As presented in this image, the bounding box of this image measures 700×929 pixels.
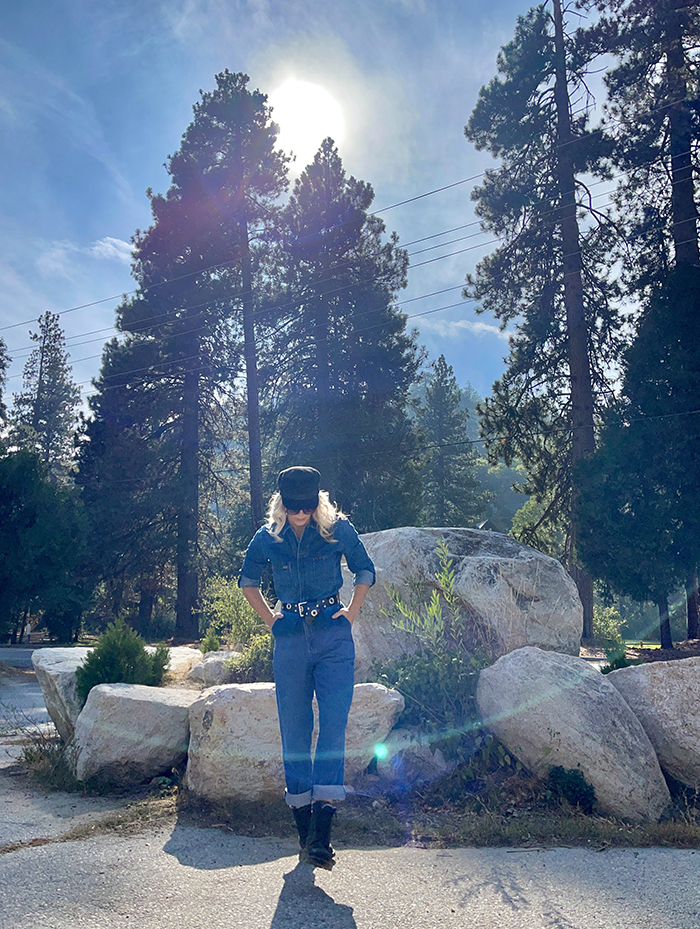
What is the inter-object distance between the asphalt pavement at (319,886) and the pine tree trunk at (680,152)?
51.6ft

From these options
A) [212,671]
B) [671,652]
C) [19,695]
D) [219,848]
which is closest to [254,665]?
[212,671]

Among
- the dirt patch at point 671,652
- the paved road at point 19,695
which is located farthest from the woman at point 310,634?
the dirt patch at point 671,652

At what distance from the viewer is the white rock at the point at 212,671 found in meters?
6.86

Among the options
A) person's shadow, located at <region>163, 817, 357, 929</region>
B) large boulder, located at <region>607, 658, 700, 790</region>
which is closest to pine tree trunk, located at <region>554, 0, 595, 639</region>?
large boulder, located at <region>607, 658, 700, 790</region>

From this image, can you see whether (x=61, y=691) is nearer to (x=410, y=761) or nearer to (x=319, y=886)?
(x=410, y=761)

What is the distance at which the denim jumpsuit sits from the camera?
10.6 feet

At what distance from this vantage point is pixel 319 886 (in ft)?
9.82

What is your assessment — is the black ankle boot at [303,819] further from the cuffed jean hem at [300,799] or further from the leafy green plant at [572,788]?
the leafy green plant at [572,788]

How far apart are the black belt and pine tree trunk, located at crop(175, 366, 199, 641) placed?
788 inches

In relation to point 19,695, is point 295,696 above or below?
above

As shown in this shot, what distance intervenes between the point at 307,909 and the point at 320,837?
36 centimetres

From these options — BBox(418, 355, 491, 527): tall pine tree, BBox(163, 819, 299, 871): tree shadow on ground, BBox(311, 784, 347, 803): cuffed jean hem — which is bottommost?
BBox(163, 819, 299, 871): tree shadow on ground

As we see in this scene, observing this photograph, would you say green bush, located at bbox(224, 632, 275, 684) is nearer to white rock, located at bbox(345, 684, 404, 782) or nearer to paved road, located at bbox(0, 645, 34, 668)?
white rock, located at bbox(345, 684, 404, 782)

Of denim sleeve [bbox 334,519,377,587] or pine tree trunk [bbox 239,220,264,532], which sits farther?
pine tree trunk [bbox 239,220,264,532]
